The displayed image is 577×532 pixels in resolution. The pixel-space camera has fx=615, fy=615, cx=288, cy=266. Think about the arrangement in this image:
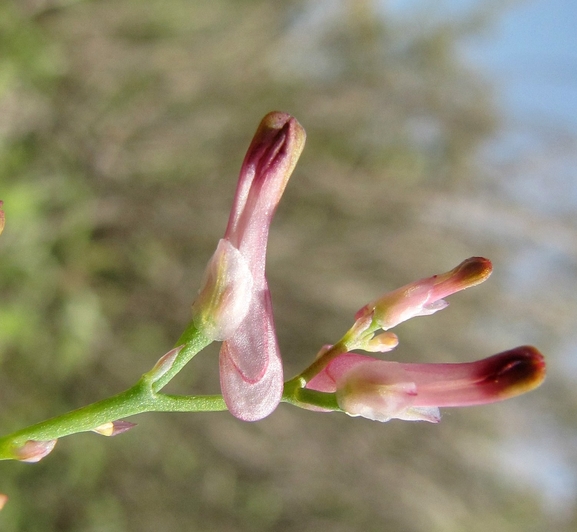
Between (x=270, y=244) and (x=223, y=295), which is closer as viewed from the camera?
(x=223, y=295)

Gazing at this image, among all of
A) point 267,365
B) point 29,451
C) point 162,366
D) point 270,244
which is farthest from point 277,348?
point 270,244

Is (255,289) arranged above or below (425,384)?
above

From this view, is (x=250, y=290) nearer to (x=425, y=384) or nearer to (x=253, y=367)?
(x=253, y=367)

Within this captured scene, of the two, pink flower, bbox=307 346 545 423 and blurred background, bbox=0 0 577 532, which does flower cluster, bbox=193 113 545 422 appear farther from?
blurred background, bbox=0 0 577 532

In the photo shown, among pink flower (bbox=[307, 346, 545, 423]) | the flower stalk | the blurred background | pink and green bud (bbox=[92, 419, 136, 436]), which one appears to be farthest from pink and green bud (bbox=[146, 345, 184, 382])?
the blurred background

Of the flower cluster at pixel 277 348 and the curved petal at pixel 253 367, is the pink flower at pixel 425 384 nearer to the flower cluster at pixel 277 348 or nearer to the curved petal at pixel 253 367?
the flower cluster at pixel 277 348
